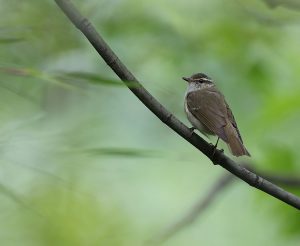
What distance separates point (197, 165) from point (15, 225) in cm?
468

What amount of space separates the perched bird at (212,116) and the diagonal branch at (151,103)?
2.50 ft

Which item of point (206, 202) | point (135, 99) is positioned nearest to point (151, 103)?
point (206, 202)

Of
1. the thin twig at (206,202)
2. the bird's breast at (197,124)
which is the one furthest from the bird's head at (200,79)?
the bird's breast at (197,124)

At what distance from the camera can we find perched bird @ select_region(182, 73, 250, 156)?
336 centimetres

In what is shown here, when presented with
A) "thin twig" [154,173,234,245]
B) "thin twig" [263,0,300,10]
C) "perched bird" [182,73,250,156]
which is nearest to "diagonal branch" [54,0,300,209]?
"perched bird" [182,73,250,156]

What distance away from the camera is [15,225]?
10.5 ft

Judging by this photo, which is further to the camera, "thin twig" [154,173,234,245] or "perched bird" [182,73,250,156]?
"thin twig" [154,173,234,245]

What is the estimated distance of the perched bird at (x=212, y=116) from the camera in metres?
3.36

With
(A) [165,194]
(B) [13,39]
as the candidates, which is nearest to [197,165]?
(A) [165,194]

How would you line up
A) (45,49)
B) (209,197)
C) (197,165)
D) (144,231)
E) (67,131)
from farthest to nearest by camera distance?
(197,165) → (144,231) → (209,197) → (45,49) → (67,131)

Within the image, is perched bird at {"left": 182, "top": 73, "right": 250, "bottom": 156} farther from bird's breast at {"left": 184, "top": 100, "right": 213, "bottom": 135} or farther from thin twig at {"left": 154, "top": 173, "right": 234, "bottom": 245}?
thin twig at {"left": 154, "top": 173, "right": 234, "bottom": 245}

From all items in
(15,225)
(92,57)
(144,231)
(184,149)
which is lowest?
(15,225)

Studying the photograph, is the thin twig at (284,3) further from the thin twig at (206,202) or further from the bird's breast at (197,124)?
the thin twig at (206,202)

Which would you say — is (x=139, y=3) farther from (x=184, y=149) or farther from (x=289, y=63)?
(x=184, y=149)
